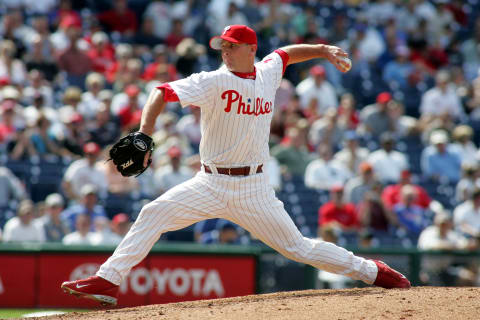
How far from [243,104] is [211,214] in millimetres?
691

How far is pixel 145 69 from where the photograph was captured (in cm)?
1328

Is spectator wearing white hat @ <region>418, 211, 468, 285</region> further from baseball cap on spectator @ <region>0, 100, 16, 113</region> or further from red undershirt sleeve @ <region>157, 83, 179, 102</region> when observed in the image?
red undershirt sleeve @ <region>157, 83, 179, 102</region>

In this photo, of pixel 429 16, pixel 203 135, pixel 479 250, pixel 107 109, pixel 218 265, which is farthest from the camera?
pixel 429 16

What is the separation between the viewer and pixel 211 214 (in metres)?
5.31

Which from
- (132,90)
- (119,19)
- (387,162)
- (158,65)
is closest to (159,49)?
(158,65)

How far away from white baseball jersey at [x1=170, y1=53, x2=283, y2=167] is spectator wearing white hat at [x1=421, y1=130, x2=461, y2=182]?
23.3 ft

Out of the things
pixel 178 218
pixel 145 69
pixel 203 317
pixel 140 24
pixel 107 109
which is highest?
pixel 140 24

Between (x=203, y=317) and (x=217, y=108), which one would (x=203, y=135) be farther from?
(x=203, y=317)

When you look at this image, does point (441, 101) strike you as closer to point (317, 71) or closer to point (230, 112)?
point (317, 71)

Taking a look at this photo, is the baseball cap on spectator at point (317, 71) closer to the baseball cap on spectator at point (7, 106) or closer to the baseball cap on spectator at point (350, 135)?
the baseball cap on spectator at point (350, 135)

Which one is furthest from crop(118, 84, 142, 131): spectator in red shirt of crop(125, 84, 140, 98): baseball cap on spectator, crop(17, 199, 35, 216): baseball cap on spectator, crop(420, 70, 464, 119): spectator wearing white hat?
crop(420, 70, 464, 119): spectator wearing white hat

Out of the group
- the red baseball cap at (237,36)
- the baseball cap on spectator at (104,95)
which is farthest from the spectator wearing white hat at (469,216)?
the red baseball cap at (237,36)

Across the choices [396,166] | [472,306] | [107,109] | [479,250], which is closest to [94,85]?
[107,109]

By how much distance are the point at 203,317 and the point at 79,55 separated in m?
8.29
